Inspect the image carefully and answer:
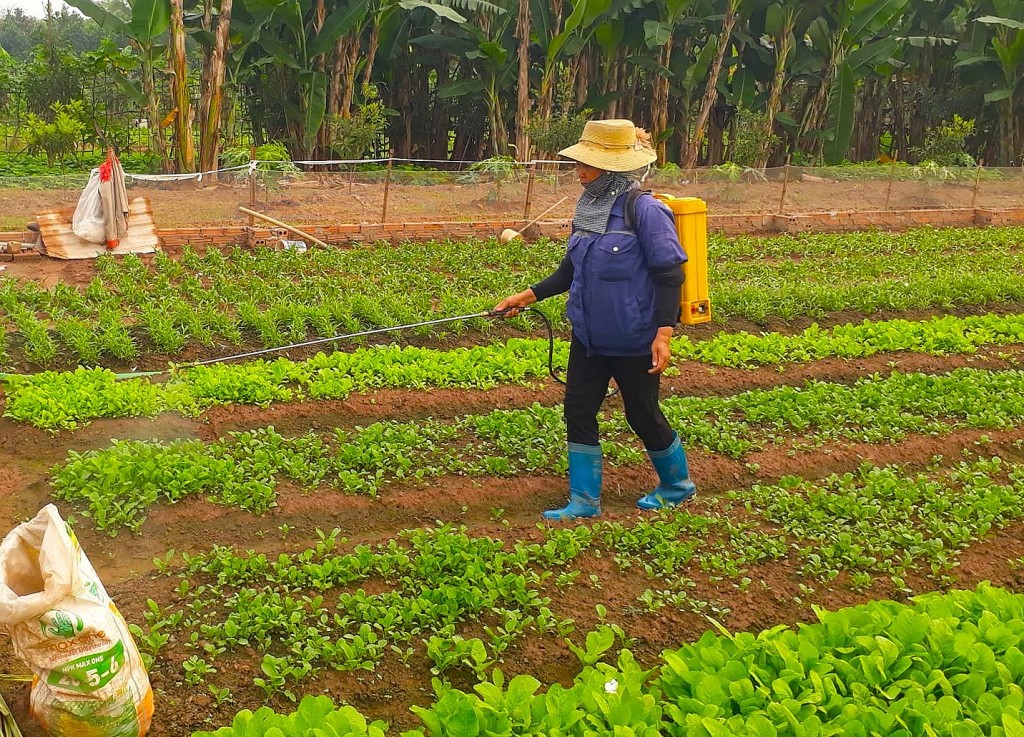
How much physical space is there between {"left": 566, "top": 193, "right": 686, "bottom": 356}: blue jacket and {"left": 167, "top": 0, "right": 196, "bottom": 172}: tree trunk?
12.0 m

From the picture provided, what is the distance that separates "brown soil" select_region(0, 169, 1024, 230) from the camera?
11906mm

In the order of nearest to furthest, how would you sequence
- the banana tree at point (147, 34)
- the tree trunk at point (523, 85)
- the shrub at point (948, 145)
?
the banana tree at point (147, 34), the tree trunk at point (523, 85), the shrub at point (948, 145)

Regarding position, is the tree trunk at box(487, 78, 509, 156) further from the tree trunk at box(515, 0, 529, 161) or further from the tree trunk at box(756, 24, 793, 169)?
the tree trunk at box(756, 24, 793, 169)

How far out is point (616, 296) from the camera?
460cm

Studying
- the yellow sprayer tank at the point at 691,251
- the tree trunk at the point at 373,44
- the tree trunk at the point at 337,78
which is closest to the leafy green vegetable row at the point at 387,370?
the yellow sprayer tank at the point at 691,251

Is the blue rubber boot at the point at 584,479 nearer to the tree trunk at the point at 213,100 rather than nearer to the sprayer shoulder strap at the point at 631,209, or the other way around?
the sprayer shoulder strap at the point at 631,209

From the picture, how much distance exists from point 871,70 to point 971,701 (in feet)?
66.6

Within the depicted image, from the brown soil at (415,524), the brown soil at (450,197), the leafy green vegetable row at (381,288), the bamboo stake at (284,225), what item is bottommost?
the brown soil at (415,524)

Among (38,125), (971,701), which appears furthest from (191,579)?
(38,125)

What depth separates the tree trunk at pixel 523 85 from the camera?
59.6 ft

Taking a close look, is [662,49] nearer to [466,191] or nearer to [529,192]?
[529,192]

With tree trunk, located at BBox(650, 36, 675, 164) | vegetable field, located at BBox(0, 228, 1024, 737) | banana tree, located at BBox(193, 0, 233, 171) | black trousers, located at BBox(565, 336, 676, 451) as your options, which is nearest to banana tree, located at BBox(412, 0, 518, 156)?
tree trunk, located at BBox(650, 36, 675, 164)

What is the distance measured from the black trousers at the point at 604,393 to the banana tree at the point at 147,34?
1167 cm

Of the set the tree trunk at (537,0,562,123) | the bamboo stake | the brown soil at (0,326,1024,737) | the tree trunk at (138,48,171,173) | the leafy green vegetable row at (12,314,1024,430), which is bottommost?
the brown soil at (0,326,1024,737)
